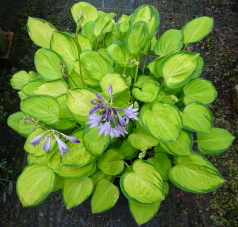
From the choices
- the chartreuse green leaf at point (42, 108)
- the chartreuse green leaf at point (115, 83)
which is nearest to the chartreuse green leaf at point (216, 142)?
the chartreuse green leaf at point (115, 83)

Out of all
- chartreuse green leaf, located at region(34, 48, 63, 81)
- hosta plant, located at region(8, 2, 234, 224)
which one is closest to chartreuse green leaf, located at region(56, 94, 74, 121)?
hosta plant, located at region(8, 2, 234, 224)

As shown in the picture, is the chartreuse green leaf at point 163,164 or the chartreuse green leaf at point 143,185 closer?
the chartreuse green leaf at point 143,185

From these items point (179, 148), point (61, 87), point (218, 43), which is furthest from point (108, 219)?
point (218, 43)

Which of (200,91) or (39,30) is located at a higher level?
(39,30)

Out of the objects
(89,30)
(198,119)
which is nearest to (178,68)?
(198,119)

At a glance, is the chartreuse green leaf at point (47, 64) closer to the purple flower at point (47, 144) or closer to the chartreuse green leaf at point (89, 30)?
the chartreuse green leaf at point (89, 30)

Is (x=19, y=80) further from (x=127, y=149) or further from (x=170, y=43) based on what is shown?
(x=170, y=43)
